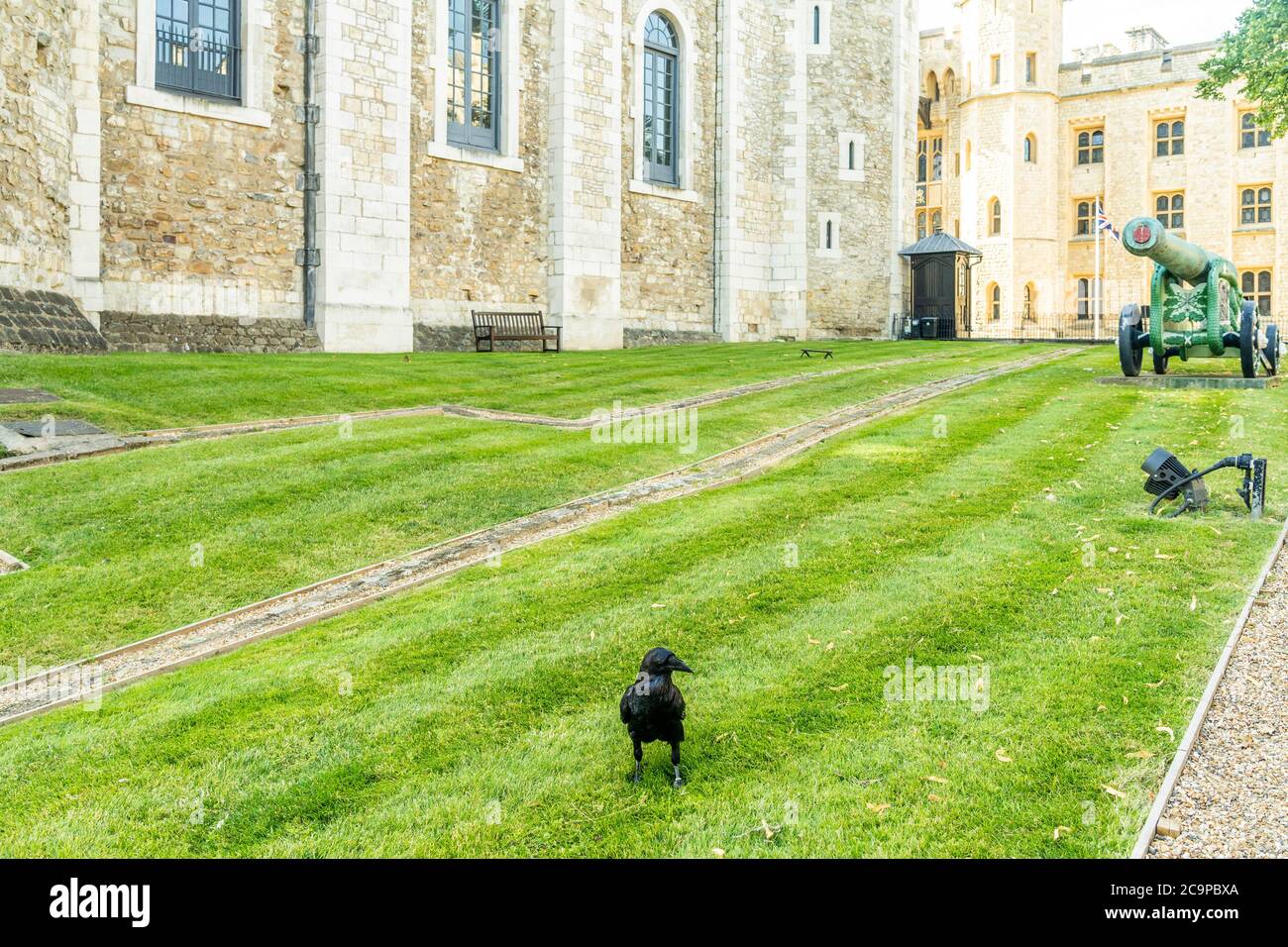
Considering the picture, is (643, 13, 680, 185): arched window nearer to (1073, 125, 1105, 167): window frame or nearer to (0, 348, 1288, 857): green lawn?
(0, 348, 1288, 857): green lawn

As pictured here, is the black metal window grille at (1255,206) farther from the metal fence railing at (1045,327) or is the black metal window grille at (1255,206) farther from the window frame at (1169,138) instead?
the metal fence railing at (1045,327)

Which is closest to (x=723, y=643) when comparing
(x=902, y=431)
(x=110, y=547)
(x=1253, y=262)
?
(x=110, y=547)

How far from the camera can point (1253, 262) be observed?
49.1 meters

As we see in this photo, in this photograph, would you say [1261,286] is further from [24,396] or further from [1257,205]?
[24,396]

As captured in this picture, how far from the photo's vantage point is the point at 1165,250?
→ 14.5m

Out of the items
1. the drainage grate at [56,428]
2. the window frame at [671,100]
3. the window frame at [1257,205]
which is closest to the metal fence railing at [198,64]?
the window frame at [671,100]

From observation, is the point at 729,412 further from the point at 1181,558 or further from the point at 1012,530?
the point at 1181,558

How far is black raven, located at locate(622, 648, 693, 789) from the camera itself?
455 cm

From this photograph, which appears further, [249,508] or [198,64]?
[198,64]

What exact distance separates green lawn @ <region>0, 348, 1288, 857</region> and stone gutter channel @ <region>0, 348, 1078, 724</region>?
32 centimetres

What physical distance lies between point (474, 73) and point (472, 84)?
289mm

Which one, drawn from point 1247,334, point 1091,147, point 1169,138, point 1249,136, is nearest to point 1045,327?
point 1091,147

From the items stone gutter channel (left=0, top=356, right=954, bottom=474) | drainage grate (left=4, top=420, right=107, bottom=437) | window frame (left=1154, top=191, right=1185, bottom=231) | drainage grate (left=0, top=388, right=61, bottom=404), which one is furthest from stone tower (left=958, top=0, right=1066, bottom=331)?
drainage grate (left=4, top=420, right=107, bottom=437)
